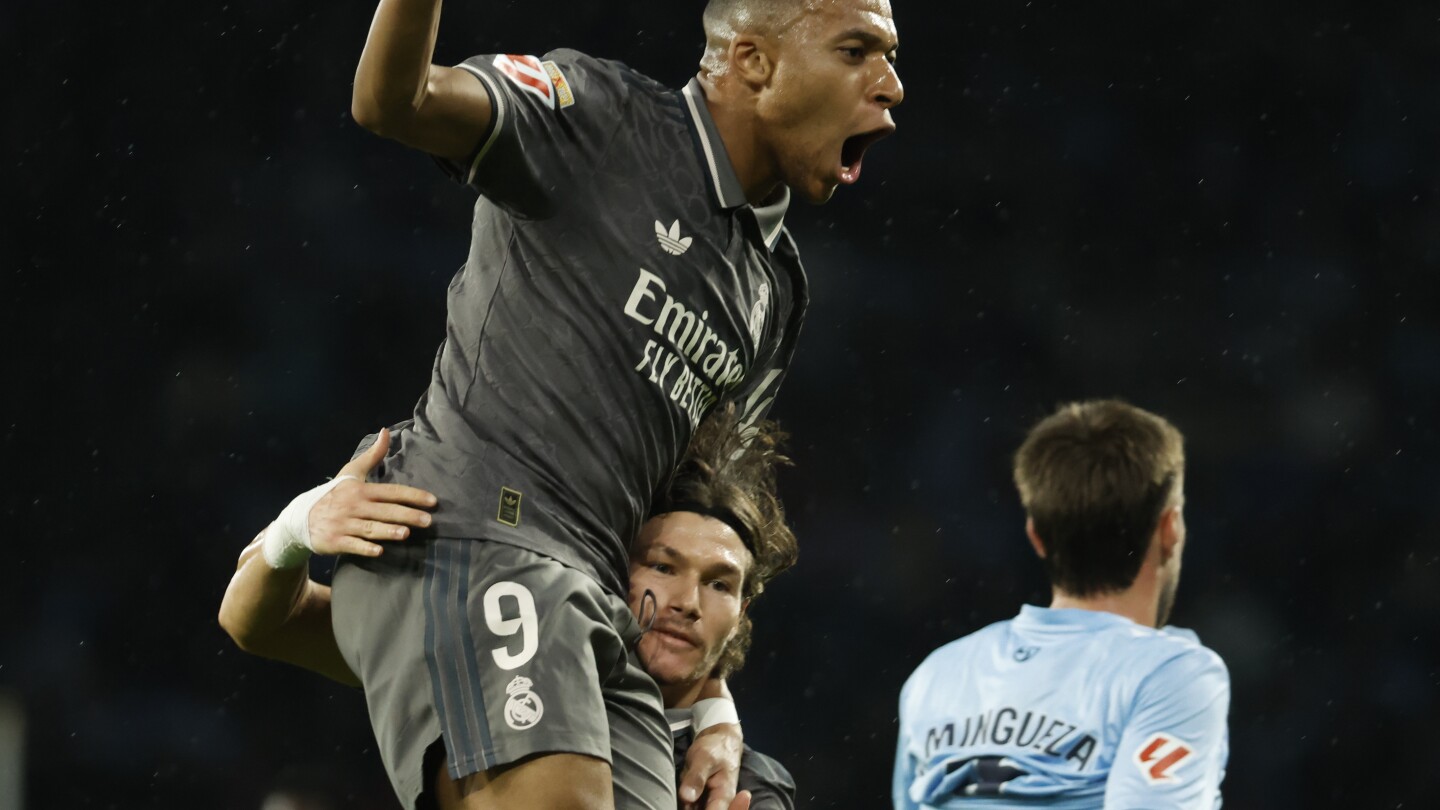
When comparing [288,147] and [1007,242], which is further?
[1007,242]

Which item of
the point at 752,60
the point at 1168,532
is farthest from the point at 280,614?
the point at 1168,532

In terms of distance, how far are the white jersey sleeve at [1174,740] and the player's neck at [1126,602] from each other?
9.9 inches

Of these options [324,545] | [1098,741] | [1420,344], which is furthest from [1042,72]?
[324,545]

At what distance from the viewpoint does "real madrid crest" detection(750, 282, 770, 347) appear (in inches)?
102

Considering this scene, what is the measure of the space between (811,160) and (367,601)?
92 centimetres

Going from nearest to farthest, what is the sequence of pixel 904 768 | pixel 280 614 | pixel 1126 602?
pixel 280 614 → pixel 1126 602 → pixel 904 768

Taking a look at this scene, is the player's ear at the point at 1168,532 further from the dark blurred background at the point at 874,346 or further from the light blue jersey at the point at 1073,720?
the dark blurred background at the point at 874,346

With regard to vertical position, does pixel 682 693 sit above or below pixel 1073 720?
below

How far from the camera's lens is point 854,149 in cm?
257

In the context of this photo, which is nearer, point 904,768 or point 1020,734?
point 1020,734

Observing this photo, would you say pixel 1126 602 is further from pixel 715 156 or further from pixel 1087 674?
pixel 715 156

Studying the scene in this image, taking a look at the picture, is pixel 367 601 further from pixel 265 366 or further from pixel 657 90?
pixel 265 366

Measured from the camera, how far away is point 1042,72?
28.1ft

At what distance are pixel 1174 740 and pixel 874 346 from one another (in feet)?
17.1
